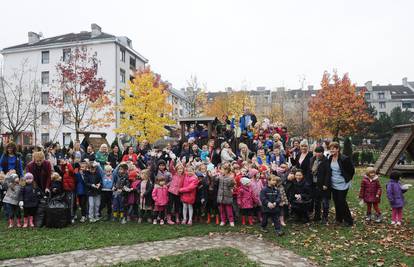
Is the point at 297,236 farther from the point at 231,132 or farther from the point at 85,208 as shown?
the point at 231,132

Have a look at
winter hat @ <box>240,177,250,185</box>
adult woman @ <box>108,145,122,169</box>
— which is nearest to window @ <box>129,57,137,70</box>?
adult woman @ <box>108,145,122,169</box>

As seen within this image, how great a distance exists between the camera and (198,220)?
9.13 meters

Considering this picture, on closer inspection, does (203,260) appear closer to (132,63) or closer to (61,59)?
(61,59)

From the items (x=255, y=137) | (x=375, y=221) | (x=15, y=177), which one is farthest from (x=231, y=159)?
(x=15, y=177)

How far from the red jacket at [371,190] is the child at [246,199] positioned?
2.96m

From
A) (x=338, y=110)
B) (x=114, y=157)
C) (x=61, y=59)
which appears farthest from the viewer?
(x=61, y=59)

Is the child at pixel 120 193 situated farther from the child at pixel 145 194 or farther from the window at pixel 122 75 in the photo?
the window at pixel 122 75

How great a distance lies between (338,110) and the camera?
30.3 m

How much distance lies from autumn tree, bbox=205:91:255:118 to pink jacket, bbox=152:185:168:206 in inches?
1141

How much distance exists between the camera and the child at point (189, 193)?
8.77 m

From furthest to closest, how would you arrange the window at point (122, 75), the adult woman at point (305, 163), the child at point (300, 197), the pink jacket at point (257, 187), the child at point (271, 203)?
the window at point (122, 75) → the pink jacket at point (257, 187) → the adult woman at point (305, 163) → the child at point (300, 197) → the child at point (271, 203)

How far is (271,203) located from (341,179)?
79.0 inches

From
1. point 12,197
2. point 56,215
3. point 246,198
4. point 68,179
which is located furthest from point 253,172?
point 12,197

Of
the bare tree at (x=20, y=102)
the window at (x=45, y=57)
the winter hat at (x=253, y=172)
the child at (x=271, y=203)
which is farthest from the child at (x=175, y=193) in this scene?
the window at (x=45, y=57)
